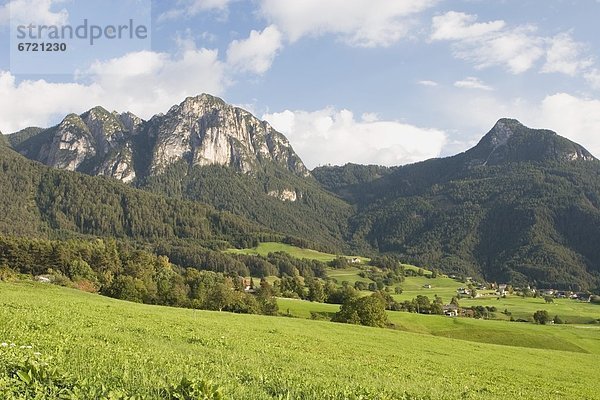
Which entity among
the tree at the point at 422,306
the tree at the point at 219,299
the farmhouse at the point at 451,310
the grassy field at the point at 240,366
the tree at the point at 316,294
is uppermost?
the grassy field at the point at 240,366

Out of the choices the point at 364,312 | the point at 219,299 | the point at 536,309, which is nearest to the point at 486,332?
the point at 364,312

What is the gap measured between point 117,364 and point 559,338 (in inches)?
3932

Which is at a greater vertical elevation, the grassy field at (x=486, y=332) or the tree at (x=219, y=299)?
the tree at (x=219, y=299)

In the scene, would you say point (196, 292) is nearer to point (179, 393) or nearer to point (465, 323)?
point (465, 323)

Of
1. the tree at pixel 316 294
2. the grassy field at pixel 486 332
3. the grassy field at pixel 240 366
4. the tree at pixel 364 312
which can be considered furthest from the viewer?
the tree at pixel 316 294

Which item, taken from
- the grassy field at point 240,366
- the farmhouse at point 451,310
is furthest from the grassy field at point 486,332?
the grassy field at point 240,366

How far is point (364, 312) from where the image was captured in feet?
283

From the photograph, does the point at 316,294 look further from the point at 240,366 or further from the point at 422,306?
the point at 240,366

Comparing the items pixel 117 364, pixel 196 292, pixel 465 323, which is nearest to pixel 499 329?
pixel 465 323

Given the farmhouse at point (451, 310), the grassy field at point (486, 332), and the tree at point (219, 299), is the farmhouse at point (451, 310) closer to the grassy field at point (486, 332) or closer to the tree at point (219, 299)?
the grassy field at point (486, 332)

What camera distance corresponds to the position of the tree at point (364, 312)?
84812mm

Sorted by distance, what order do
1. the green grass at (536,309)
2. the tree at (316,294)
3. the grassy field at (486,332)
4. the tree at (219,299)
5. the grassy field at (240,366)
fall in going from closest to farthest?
the grassy field at (240,366), the grassy field at (486,332), the tree at (219,299), the tree at (316,294), the green grass at (536,309)

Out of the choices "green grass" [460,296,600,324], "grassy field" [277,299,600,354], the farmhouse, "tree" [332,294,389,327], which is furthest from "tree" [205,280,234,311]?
"green grass" [460,296,600,324]

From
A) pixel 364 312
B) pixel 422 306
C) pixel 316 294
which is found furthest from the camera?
pixel 422 306
